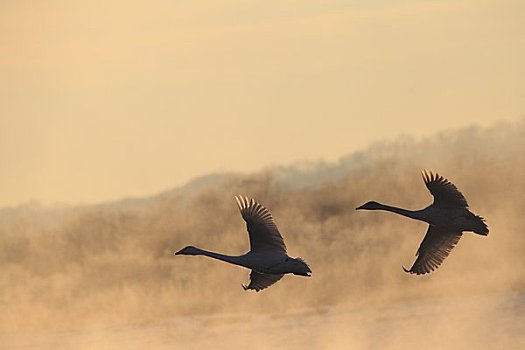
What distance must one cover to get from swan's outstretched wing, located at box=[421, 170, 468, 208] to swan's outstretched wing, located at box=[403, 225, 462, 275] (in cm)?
360

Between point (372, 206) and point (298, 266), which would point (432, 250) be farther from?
point (298, 266)

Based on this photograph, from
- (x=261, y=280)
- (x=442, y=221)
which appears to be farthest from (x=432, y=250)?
(x=261, y=280)

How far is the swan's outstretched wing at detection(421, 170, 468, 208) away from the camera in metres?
128

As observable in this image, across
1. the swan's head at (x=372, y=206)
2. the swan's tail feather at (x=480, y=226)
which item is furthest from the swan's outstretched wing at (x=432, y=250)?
the swan's head at (x=372, y=206)

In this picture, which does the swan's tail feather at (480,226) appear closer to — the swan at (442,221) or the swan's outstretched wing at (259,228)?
the swan at (442,221)

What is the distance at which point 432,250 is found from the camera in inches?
5266

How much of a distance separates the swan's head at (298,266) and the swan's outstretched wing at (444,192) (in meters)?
9.26

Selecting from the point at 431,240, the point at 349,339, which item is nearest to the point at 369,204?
the point at 431,240

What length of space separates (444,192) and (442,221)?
1.88 metres

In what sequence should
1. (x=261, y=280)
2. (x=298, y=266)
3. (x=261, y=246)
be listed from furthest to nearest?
(x=261, y=280) < (x=261, y=246) < (x=298, y=266)

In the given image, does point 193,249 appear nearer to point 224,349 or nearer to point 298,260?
point 298,260

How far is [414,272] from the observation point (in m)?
133

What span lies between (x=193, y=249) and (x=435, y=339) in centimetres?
4078

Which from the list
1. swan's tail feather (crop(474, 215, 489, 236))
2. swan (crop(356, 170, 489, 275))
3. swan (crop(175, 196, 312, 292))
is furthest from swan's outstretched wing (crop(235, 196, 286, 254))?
swan's tail feather (crop(474, 215, 489, 236))
